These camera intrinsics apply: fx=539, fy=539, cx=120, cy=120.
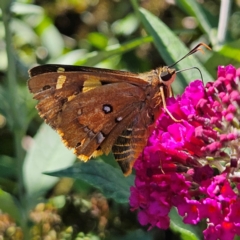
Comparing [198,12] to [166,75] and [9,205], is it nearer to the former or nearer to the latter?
[166,75]

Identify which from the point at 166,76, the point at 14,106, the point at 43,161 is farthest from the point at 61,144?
the point at 166,76

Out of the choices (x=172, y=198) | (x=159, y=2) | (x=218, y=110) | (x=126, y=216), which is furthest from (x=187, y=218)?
(x=159, y=2)

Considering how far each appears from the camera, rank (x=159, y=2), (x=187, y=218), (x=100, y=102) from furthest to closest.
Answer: (x=159, y=2)
(x=100, y=102)
(x=187, y=218)

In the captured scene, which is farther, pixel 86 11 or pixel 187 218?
pixel 86 11

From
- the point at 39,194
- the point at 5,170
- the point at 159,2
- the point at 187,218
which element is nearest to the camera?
the point at 187,218

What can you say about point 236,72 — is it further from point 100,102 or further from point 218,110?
point 100,102

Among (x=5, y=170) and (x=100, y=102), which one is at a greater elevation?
(x=100, y=102)

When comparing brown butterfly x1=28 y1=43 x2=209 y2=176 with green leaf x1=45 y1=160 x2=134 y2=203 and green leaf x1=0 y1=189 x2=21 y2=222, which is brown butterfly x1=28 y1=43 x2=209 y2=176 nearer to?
green leaf x1=45 y1=160 x2=134 y2=203

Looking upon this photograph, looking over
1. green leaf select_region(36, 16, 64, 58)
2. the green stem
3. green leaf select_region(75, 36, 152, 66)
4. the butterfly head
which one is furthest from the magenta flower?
green leaf select_region(36, 16, 64, 58)
